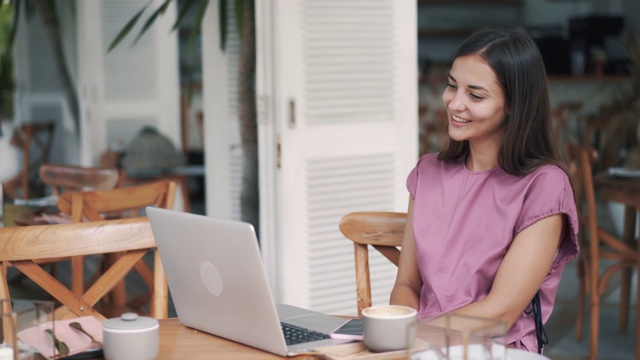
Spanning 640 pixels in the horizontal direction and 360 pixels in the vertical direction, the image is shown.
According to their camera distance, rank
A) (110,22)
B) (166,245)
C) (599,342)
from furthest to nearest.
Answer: (110,22) → (599,342) → (166,245)

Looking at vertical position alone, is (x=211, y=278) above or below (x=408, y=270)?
above

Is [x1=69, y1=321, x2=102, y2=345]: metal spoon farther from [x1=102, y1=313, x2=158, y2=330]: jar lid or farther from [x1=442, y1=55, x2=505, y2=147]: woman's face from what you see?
[x1=442, y1=55, x2=505, y2=147]: woman's face

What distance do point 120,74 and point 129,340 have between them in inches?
205

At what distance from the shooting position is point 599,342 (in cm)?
421

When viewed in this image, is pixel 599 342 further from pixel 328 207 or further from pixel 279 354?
pixel 279 354

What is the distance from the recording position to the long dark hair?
1.97 meters

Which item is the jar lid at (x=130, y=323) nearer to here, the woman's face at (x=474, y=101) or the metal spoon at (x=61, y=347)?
the metal spoon at (x=61, y=347)

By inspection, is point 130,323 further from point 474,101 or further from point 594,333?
point 594,333

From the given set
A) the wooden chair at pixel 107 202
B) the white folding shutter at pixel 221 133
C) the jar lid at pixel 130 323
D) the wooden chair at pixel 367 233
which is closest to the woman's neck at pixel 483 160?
the wooden chair at pixel 367 233

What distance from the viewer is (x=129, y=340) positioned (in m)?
1.47

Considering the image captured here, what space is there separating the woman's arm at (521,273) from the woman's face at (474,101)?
236 mm

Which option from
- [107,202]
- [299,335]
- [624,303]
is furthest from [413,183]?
[624,303]

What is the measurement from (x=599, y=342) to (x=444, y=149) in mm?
2394

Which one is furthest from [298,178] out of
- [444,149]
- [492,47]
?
[492,47]
